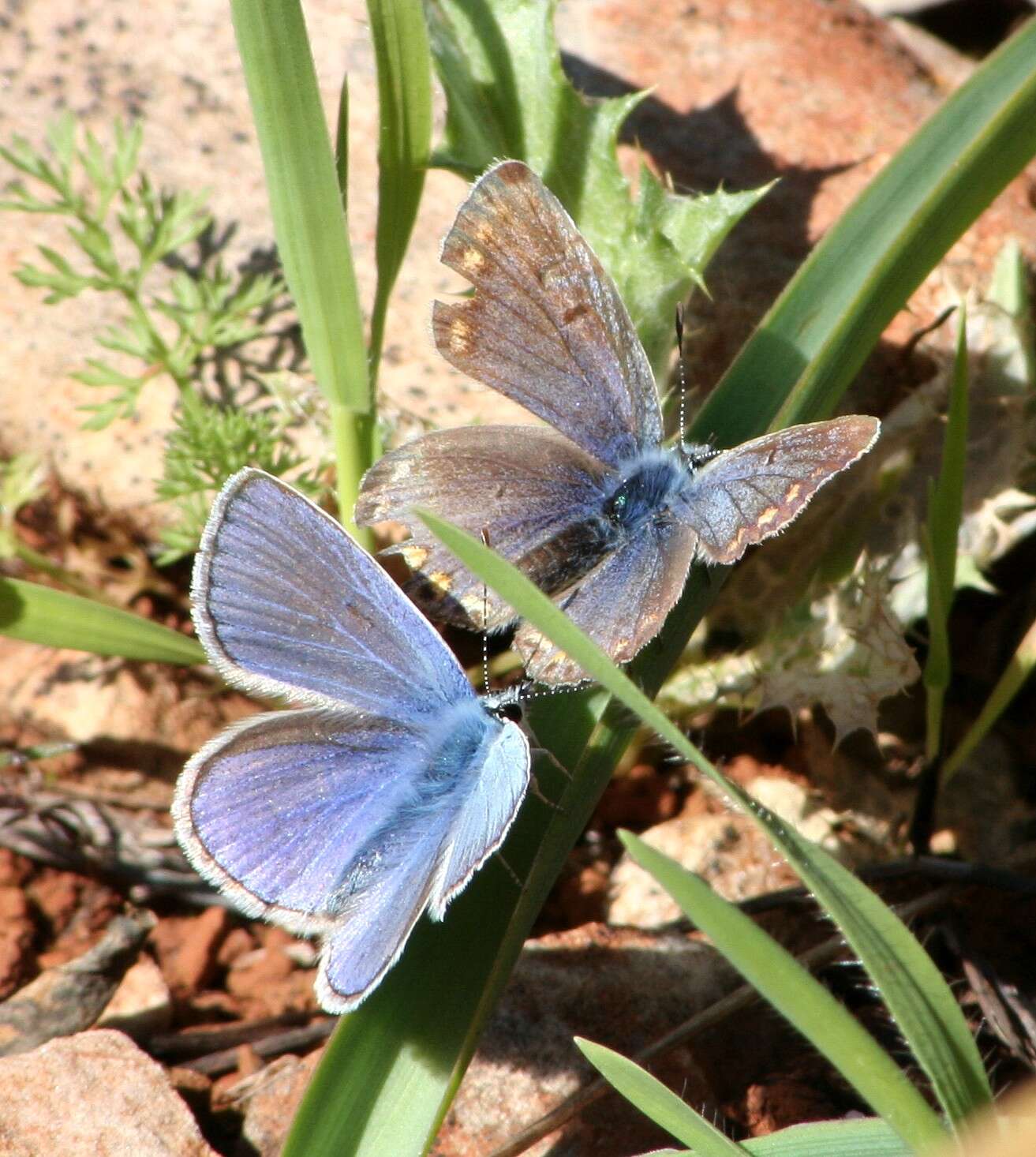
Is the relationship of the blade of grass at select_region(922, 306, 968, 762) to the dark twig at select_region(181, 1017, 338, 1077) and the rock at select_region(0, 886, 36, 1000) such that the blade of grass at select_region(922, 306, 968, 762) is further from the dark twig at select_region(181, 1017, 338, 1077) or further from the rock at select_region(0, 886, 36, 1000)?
the rock at select_region(0, 886, 36, 1000)

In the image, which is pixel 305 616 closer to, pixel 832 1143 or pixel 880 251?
pixel 832 1143

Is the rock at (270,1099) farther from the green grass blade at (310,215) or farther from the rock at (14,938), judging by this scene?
the green grass blade at (310,215)

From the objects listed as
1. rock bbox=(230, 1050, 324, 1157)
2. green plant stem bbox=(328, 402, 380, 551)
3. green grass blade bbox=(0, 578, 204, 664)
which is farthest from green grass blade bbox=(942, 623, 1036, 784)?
green grass blade bbox=(0, 578, 204, 664)

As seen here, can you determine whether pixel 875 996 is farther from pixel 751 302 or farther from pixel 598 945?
pixel 751 302

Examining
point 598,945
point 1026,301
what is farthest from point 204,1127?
point 1026,301

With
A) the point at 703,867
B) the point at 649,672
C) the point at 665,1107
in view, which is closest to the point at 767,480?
the point at 649,672
